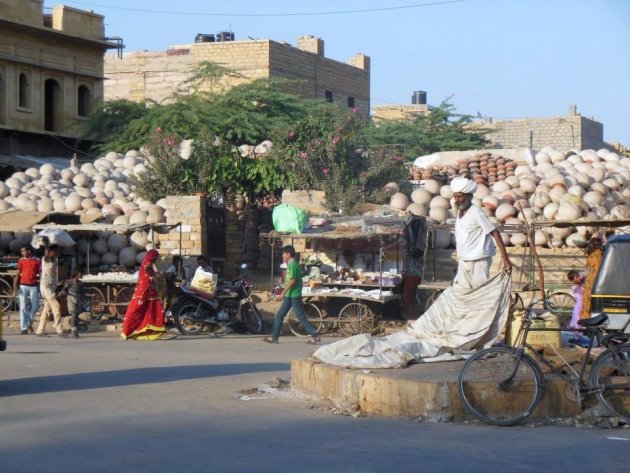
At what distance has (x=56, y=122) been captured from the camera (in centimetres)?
4641

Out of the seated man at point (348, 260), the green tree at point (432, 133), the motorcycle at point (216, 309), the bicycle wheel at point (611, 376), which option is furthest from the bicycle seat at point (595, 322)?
the green tree at point (432, 133)

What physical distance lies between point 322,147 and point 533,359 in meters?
18.2

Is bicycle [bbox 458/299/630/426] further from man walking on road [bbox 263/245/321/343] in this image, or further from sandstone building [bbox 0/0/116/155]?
sandstone building [bbox 0/0/116/155]

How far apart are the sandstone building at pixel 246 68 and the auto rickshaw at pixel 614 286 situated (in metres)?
34.5

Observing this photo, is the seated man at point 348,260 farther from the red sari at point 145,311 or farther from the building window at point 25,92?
the building window at point 25,92

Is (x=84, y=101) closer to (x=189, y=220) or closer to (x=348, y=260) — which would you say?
(x=189, y=220)

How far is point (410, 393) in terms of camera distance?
9656 mm

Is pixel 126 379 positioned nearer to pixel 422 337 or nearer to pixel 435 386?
pixel 422 337

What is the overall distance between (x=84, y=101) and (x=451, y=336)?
129 ft

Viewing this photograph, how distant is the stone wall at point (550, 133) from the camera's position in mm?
49969

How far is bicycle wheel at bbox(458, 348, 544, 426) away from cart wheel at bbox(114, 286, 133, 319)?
531 inches

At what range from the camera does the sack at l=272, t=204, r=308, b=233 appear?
22.2 metres

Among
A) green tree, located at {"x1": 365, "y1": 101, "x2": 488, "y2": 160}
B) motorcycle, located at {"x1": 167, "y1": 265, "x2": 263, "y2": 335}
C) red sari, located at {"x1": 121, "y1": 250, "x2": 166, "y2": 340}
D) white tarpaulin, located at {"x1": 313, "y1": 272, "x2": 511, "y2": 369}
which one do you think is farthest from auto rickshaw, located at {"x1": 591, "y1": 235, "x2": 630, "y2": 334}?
green tree, located at {"x1": 365, "y1": 101, "x2": 488, "y2": 160}

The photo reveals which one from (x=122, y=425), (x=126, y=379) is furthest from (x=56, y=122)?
(x=122, y=425)
